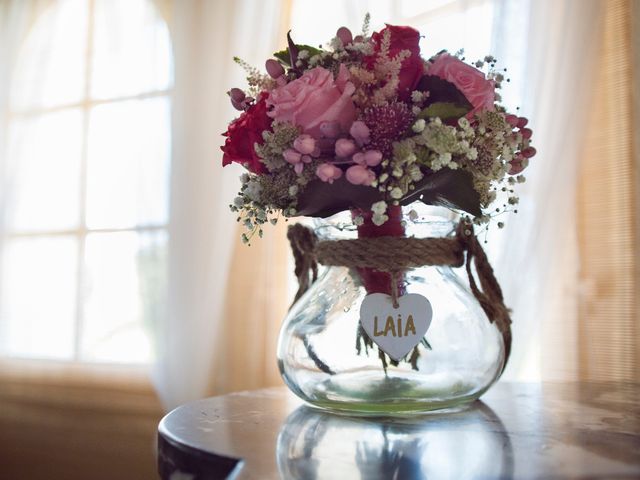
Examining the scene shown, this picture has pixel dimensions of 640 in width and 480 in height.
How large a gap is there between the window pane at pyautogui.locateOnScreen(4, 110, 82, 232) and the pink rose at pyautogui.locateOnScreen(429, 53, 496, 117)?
88.3 inches

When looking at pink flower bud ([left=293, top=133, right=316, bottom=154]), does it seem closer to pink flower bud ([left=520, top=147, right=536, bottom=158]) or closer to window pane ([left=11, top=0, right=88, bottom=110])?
Result: pink flower bud ([left=520, top=147, right=536, bottom=158])

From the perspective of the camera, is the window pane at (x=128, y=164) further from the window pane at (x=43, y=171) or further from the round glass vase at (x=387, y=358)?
the round glass vase at (x=387, y=358)

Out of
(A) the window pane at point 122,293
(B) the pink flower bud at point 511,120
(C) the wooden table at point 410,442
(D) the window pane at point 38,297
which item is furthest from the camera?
(D) the window pane at point 38,297

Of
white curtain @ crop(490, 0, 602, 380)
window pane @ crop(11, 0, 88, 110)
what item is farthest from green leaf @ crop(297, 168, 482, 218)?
window pane @ crop(11, 0, 88, 110)

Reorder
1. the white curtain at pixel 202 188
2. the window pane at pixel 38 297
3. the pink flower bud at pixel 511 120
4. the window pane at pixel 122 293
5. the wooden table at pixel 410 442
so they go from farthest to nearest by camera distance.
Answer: the window pane at pixel 38 297 < the window pane at pixel 122 293 < the white curtain at pixel 202 188 < the pink flower bud at pixel 511 120 < the wooden table at pixel 410 442

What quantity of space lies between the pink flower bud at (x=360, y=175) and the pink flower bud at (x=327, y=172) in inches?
0.5

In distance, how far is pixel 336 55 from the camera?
75cm

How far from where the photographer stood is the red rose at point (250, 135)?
761 mm

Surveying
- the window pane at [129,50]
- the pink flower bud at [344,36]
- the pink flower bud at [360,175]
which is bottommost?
the pink flower bud at [360,175]

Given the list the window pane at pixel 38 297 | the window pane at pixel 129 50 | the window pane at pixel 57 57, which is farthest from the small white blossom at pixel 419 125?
the window pane at pixel 57 57

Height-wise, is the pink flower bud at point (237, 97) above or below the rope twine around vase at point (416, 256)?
above

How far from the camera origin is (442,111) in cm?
69

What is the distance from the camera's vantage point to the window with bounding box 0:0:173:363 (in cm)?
235

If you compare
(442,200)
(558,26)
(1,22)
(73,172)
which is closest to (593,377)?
(558,26)
